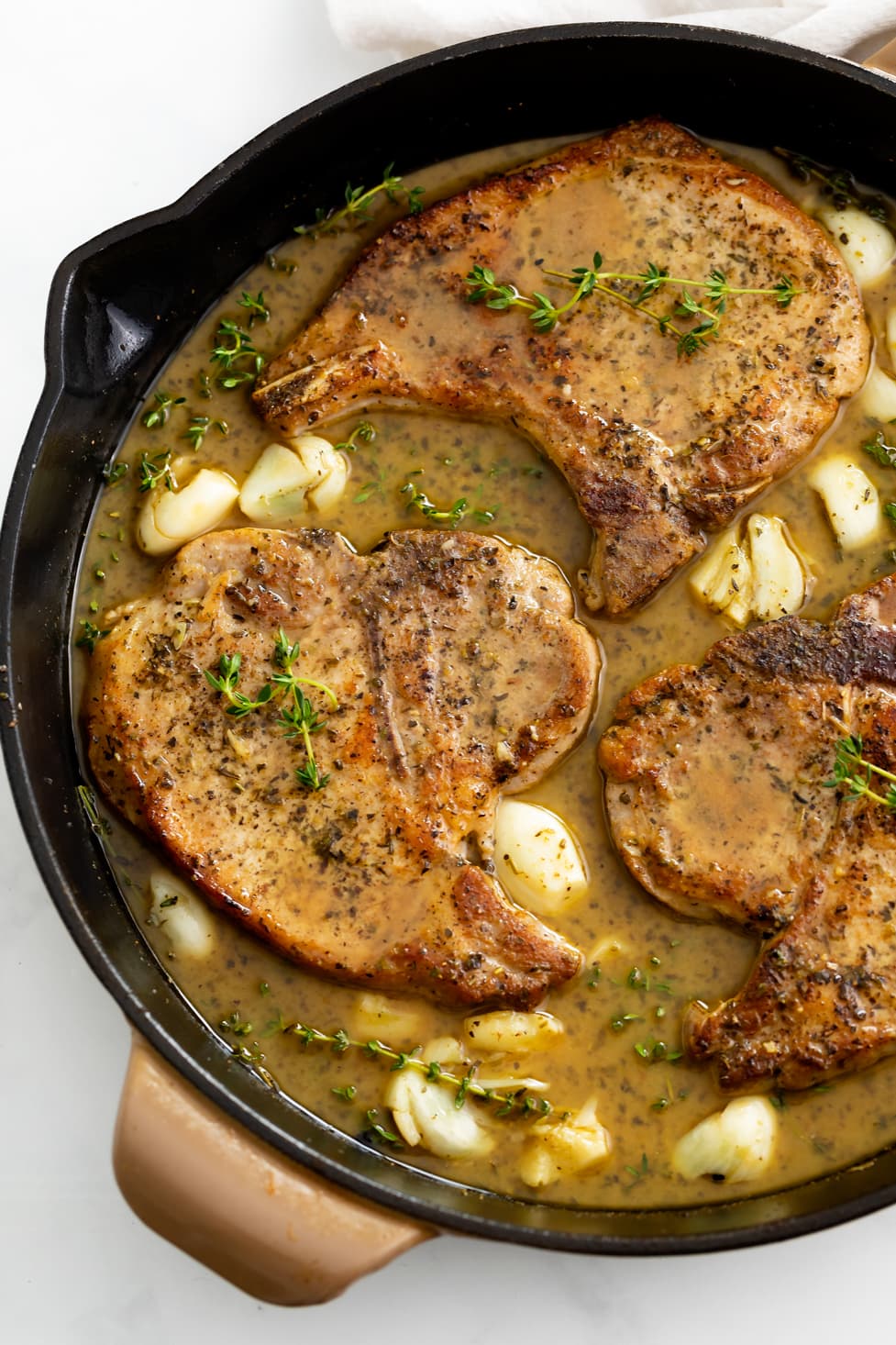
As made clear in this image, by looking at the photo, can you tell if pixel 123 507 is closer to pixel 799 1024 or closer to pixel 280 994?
pixel 280 994

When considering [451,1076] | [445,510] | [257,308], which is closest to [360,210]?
[257,308]

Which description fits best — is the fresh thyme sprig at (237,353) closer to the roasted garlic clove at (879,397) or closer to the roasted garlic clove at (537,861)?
the roasted garlic clove at (537,861)

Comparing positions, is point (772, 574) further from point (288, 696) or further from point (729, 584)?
point (288, 696)

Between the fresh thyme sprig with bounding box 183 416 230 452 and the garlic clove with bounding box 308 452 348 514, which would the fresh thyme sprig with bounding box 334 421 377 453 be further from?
the fresh thyme sprig with bounding box 183 416 230 452

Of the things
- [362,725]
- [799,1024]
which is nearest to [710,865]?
[799,1024]

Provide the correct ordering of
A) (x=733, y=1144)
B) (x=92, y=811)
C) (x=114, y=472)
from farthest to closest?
1. (x=114, y=472)
2. (x=92, y=811)
3. (x=733, y=1144)
